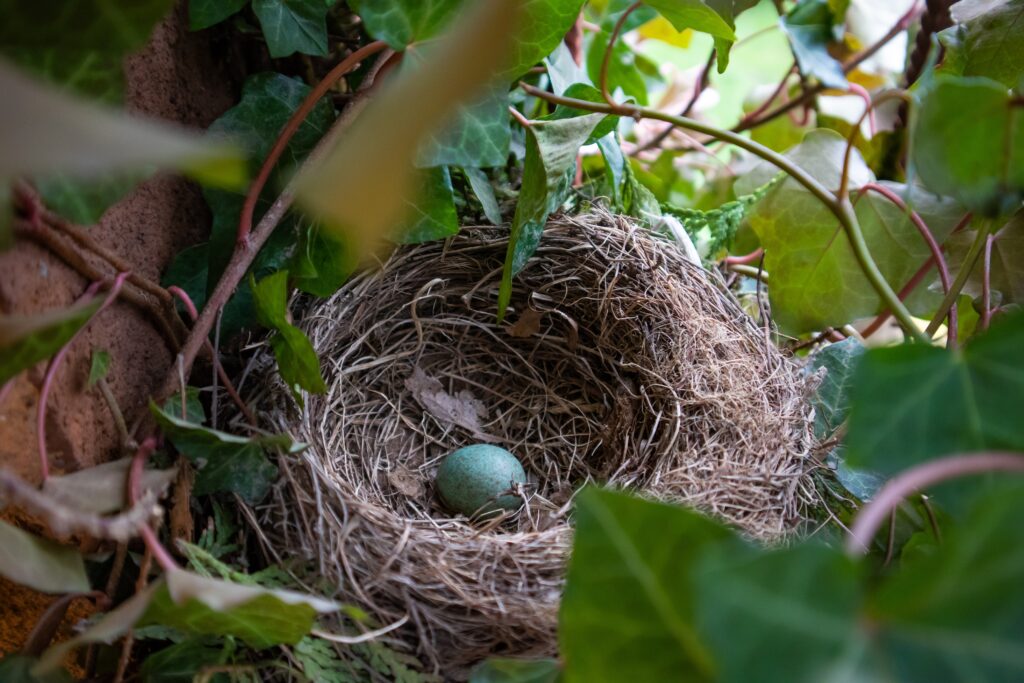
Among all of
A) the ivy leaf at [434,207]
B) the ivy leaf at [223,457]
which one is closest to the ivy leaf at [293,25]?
the ivy leaf at [434,207]

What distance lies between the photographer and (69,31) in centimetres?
50

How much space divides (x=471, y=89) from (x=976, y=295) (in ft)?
2.70

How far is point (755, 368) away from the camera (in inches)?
39.0

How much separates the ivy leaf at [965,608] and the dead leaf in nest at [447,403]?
0.87 meters

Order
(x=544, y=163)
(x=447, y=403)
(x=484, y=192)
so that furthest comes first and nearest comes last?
(x=447, y=403) < (x=484, y=192) < (x=544, y=163)

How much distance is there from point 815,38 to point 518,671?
3.70ft

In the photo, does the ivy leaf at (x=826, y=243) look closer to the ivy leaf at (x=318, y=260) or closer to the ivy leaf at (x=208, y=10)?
the ivy leaf at (x=318, y=260)

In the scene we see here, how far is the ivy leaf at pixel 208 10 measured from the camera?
79 cm

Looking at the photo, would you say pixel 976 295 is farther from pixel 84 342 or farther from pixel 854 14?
pixel 84 342

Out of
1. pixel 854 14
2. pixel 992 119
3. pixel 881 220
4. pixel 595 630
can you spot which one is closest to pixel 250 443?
pixel 595 630

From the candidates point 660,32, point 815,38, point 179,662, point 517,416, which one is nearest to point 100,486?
point 179,662

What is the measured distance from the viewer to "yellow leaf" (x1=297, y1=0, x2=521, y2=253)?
12.9 inches

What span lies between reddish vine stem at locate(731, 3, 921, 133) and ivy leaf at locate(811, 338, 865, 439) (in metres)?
0.53

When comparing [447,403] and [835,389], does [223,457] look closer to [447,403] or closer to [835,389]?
[447,403]
